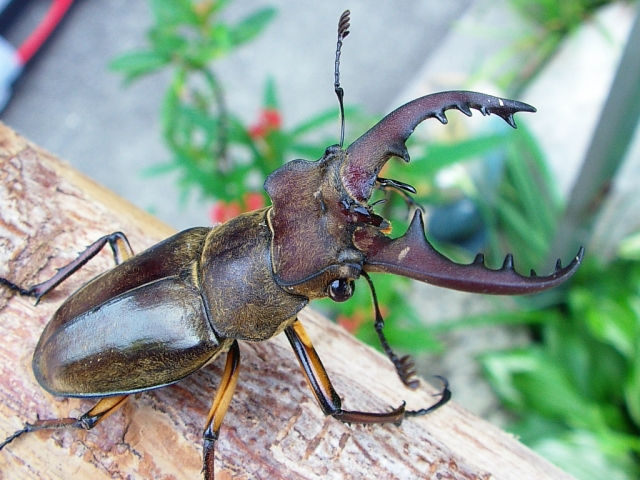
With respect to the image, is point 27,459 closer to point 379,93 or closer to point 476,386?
Result: point 476,386

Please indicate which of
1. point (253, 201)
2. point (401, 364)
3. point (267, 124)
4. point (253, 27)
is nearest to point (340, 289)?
point (401, 364)

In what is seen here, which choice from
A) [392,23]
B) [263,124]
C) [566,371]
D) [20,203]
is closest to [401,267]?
[20,203]

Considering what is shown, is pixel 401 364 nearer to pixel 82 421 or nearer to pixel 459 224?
pixel 82 421

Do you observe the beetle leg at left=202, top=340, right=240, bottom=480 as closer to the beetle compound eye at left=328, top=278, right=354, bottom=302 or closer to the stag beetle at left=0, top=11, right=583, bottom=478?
the stag beetle at left=0, top=11, right=583, bottom=478

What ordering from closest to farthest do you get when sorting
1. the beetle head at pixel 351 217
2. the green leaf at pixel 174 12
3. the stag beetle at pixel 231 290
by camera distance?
the beetle head at pixel 351 217 < the stag beetle at pixel 231 290 < the green leaf at pixel 174 12

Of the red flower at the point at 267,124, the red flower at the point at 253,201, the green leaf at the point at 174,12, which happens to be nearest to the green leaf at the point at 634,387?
the red flower at the point at 253,201

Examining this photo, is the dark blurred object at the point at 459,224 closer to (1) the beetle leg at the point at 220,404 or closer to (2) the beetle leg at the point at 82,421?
(1) the beetle leg at the point at 220,404

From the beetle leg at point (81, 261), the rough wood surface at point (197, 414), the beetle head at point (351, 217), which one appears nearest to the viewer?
the beetle head at point (351, 217)
